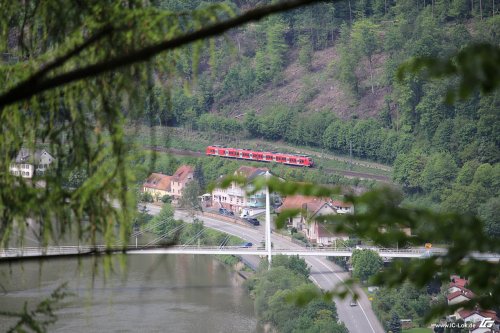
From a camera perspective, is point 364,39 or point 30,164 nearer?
point 30,164

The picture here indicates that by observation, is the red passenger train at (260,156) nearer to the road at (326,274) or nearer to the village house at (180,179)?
the village house at (180,179)

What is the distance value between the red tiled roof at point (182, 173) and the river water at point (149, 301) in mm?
4491

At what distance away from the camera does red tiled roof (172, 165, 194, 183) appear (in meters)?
17.0

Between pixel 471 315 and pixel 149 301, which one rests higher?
pixel 149 301

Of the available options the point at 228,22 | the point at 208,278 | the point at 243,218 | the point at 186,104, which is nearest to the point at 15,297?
the point at 208,278

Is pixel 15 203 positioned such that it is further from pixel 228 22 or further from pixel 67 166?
pixel 228 22

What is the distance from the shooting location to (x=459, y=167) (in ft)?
57.6

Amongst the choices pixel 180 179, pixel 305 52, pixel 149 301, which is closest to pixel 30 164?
pixel 149 301

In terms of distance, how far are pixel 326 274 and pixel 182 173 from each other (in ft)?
16.2

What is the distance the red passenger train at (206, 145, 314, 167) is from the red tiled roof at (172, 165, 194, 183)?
1.26 metres

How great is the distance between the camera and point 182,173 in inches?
683

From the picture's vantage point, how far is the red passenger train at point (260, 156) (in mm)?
17953

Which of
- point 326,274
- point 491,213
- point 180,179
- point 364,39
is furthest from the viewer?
point 364,39

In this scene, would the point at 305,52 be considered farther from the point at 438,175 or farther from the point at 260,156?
the point at 438,175
